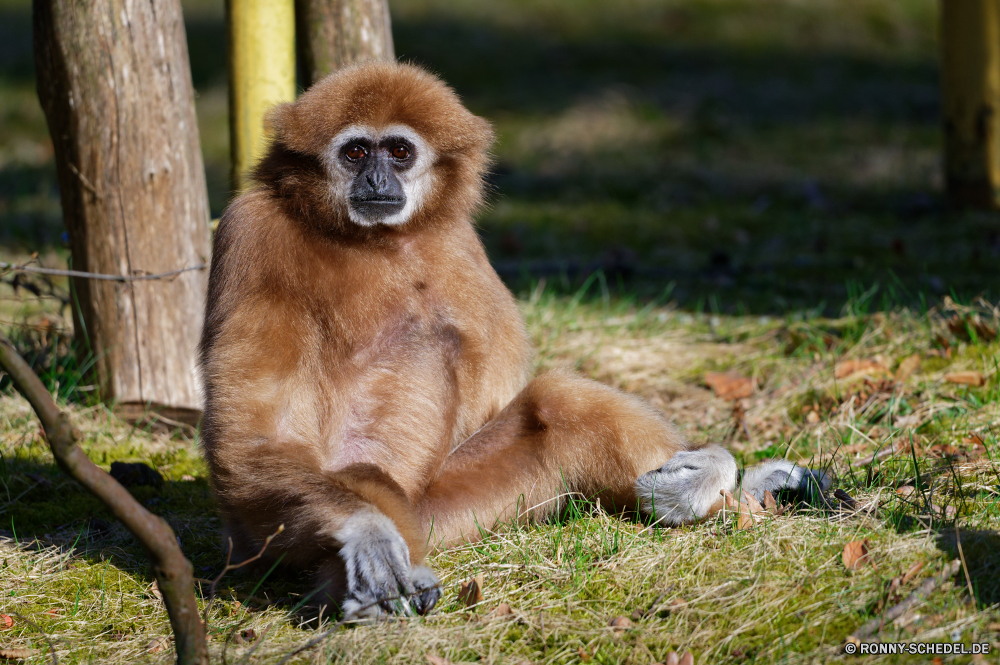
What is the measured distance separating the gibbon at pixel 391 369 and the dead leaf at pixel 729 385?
159cm

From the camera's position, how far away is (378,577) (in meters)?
3.20

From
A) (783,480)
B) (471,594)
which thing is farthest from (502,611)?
(783,480)

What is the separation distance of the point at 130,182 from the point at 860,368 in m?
4.37

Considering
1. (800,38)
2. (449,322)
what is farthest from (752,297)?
(800,38)

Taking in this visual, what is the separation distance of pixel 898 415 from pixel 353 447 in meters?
3.00

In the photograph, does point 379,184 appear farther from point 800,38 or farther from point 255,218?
point 800,38

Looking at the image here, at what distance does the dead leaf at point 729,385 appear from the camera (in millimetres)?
5688

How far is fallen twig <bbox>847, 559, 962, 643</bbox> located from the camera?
3.00 metres

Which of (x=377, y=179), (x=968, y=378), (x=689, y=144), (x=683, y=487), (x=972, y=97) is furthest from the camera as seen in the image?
(x=689, y=144)

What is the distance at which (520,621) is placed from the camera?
10.7 ft

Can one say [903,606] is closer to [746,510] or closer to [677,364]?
[746,510]

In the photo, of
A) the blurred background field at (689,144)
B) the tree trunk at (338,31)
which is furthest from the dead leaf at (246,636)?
the tree trunk at (338,31)

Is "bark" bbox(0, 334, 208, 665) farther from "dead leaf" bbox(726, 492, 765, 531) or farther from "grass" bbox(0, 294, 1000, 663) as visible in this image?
"dead leaf" bbox(726, 492, 765, 531)

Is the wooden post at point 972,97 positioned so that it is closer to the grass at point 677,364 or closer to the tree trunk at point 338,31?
the grass at point 677,364
